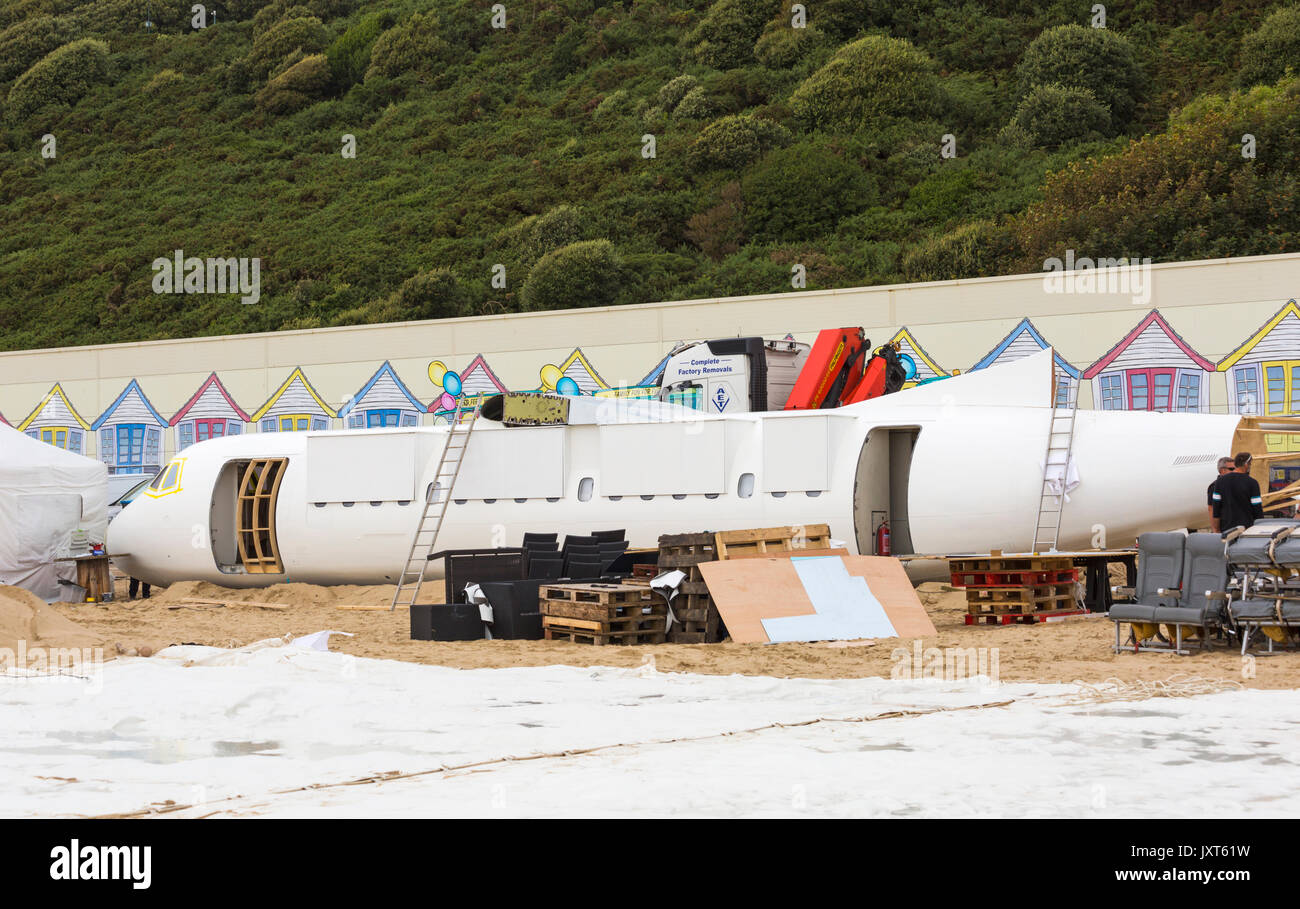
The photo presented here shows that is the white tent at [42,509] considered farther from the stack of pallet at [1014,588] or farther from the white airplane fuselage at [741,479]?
the stack of pallet at [1014,588]

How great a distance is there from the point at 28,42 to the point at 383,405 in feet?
238

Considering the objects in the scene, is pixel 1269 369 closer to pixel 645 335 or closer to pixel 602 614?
pixel 645 335

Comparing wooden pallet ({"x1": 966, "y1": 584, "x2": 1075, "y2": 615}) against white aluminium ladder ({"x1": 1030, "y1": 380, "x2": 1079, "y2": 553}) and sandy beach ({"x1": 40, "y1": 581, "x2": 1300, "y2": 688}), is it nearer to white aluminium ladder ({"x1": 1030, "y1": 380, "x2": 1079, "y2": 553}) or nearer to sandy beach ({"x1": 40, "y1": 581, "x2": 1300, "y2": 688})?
sandy beach ({"x1": 40, "y1": 581, "x2": 1300, "y2": 688})

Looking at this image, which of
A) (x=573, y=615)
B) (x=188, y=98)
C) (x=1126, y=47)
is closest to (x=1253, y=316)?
(x=573, y=615)

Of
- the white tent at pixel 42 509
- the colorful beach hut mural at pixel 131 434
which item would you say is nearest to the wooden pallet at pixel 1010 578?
the white tent at pixel 42 509

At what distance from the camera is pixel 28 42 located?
89688mm

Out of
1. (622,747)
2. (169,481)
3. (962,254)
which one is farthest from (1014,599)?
(962,254)

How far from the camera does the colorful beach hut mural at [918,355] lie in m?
27.2

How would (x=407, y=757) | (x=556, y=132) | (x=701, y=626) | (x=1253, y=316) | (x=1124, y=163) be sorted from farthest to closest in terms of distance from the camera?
1. (x=556, y=132)
2. (x=1124, y=163)
3. (x=1253, y=316)
4. (x=701, y=626)
5. (x=407, y=757)

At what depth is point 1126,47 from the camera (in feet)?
190

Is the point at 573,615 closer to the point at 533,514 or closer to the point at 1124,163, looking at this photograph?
the point at 533,514

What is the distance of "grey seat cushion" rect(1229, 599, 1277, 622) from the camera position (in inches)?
473

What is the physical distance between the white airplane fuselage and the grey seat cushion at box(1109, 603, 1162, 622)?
3.94 metres

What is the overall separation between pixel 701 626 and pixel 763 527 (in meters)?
3.05
